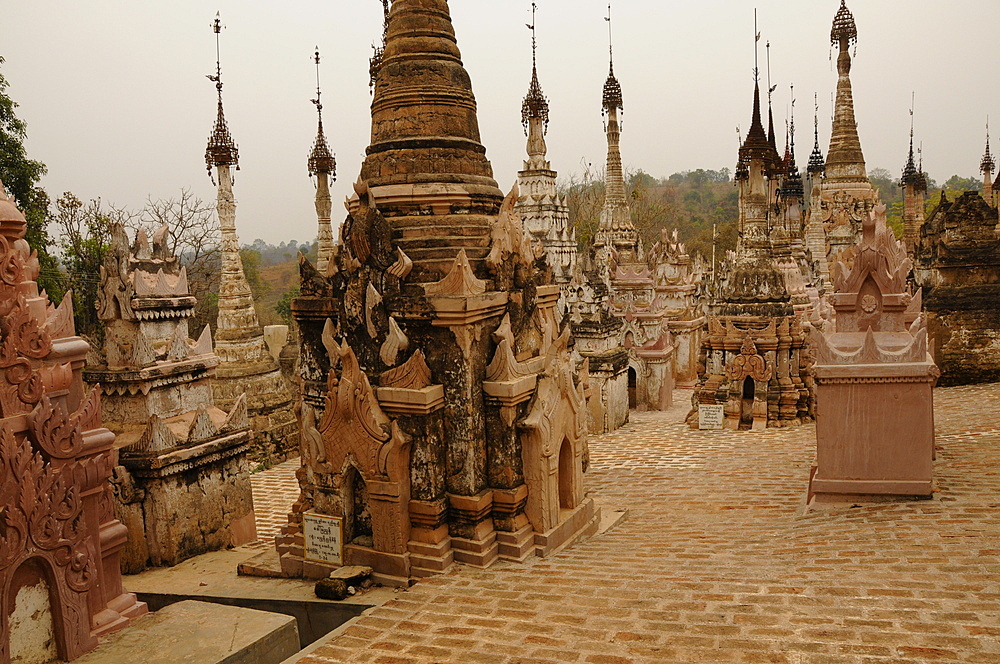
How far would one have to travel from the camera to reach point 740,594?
15.1 ft

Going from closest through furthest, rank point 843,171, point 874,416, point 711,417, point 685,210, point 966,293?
point 874,416
point 711,417
point 966,293
point 843,171
point 685,210

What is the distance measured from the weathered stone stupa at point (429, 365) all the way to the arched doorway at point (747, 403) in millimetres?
7704

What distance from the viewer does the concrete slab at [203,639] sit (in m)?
4.08

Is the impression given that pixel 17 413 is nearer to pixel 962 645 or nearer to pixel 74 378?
pixel 74 378

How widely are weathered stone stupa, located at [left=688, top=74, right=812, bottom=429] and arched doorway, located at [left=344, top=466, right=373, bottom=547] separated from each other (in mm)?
9216

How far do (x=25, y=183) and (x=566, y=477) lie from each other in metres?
15.4

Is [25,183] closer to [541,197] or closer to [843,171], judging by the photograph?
[541,197]

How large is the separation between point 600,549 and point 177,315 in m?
5.61

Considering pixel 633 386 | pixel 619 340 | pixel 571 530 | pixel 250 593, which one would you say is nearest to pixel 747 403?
pixel 619 340

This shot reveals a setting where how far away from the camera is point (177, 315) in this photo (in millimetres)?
8578

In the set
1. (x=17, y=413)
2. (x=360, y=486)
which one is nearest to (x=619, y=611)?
(x=360, y=486)

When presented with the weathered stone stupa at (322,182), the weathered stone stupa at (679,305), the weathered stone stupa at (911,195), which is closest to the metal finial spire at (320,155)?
the weathered stone stupa at (322,182)

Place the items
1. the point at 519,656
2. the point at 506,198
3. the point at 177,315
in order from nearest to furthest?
the point at 519,656 → the point at 506,198 → the point at 177,315

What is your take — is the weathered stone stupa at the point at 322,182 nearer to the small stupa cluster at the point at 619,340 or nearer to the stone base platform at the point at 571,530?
the small stupa cluster at the point at 619,340
